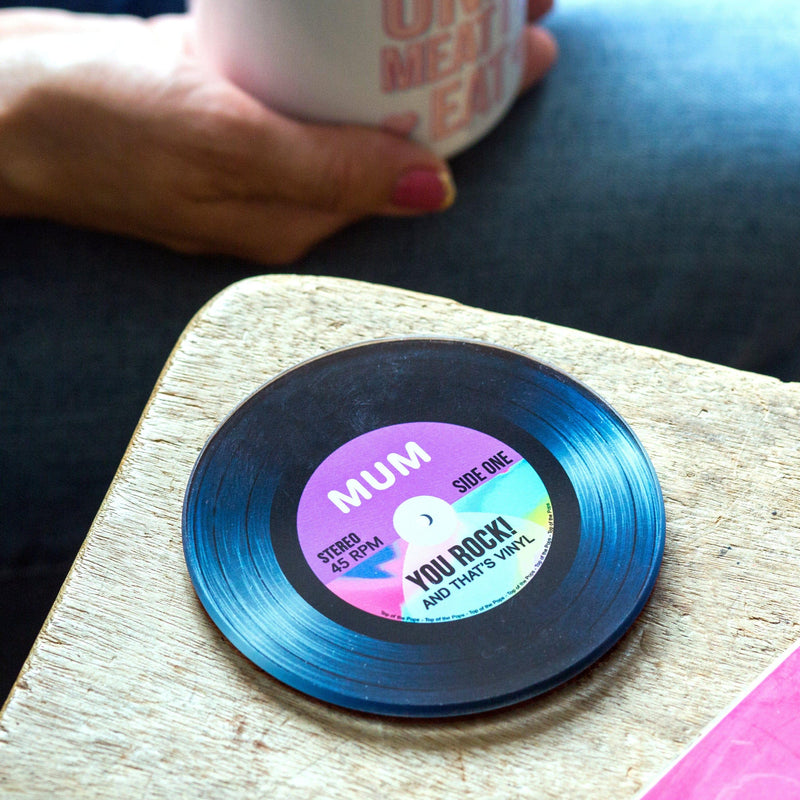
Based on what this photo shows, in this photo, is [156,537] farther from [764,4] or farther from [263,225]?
[764,4]

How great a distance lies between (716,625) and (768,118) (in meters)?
0.68

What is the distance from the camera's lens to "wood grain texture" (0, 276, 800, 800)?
36 centimetres

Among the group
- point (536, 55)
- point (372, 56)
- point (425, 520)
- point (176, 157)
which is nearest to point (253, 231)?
point (176, 157)

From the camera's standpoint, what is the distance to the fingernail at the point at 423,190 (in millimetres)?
742

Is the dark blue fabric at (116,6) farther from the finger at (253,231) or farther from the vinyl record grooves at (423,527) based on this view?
the vinyl record grooves at (423,527)

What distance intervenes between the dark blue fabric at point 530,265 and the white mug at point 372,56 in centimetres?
13

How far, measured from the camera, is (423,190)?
75 centimetres

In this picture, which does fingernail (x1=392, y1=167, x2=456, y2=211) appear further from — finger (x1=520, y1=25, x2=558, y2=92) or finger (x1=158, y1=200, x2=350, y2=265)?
finger (x1=520, y1=25, x2=558, y2=92)

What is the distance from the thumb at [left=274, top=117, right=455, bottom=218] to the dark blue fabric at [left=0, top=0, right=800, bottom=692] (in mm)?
66

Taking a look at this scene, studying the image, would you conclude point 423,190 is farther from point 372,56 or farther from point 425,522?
point 425,522

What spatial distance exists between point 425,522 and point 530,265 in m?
0.47

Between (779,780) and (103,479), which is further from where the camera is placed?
(103,479)

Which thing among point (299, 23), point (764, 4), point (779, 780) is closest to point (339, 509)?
point (779, 780)

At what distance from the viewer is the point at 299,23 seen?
2.03ft
